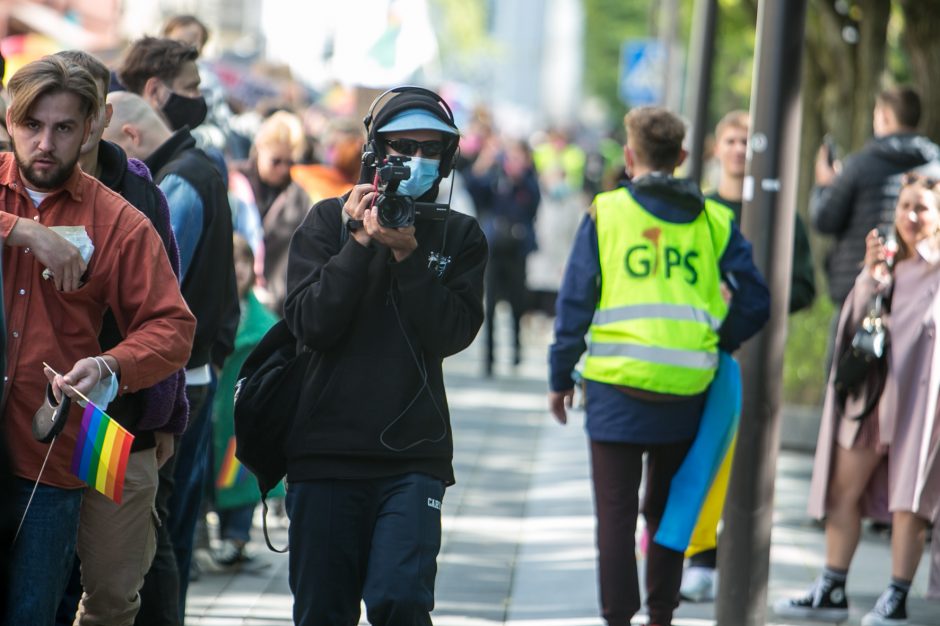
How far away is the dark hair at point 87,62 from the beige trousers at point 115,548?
106 cm

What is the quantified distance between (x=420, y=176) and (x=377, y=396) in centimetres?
61

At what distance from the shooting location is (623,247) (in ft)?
21.0

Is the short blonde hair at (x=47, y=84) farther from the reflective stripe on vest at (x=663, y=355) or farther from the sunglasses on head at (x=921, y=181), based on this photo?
the sunglasses on head at (x=921, y=181)

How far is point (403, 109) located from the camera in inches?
191

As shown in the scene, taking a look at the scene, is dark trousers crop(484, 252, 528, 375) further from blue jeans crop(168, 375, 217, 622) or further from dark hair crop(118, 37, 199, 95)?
blue jeans crop(168, 375, 217, 622)

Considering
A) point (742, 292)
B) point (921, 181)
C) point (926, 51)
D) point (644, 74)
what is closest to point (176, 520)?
point (742, 292)

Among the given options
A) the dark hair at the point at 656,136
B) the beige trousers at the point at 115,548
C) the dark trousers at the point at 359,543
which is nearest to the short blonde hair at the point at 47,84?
the beige trousers at the point at 115,548

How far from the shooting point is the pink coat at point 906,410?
23.8 feet

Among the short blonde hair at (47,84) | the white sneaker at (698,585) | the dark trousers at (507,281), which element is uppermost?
the short blonde hair at (47,84)

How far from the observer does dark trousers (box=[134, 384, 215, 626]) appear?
5590 mm

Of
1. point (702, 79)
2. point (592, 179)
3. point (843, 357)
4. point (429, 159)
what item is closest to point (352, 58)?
point (702, 79)

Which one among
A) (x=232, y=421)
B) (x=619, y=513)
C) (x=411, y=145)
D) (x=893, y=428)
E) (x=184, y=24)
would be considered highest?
(x=184, y=24)

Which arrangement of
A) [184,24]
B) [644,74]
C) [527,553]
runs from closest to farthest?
[184,24] < [527,553] < [644,74]

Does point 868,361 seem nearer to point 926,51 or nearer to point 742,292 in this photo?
point 742,292
